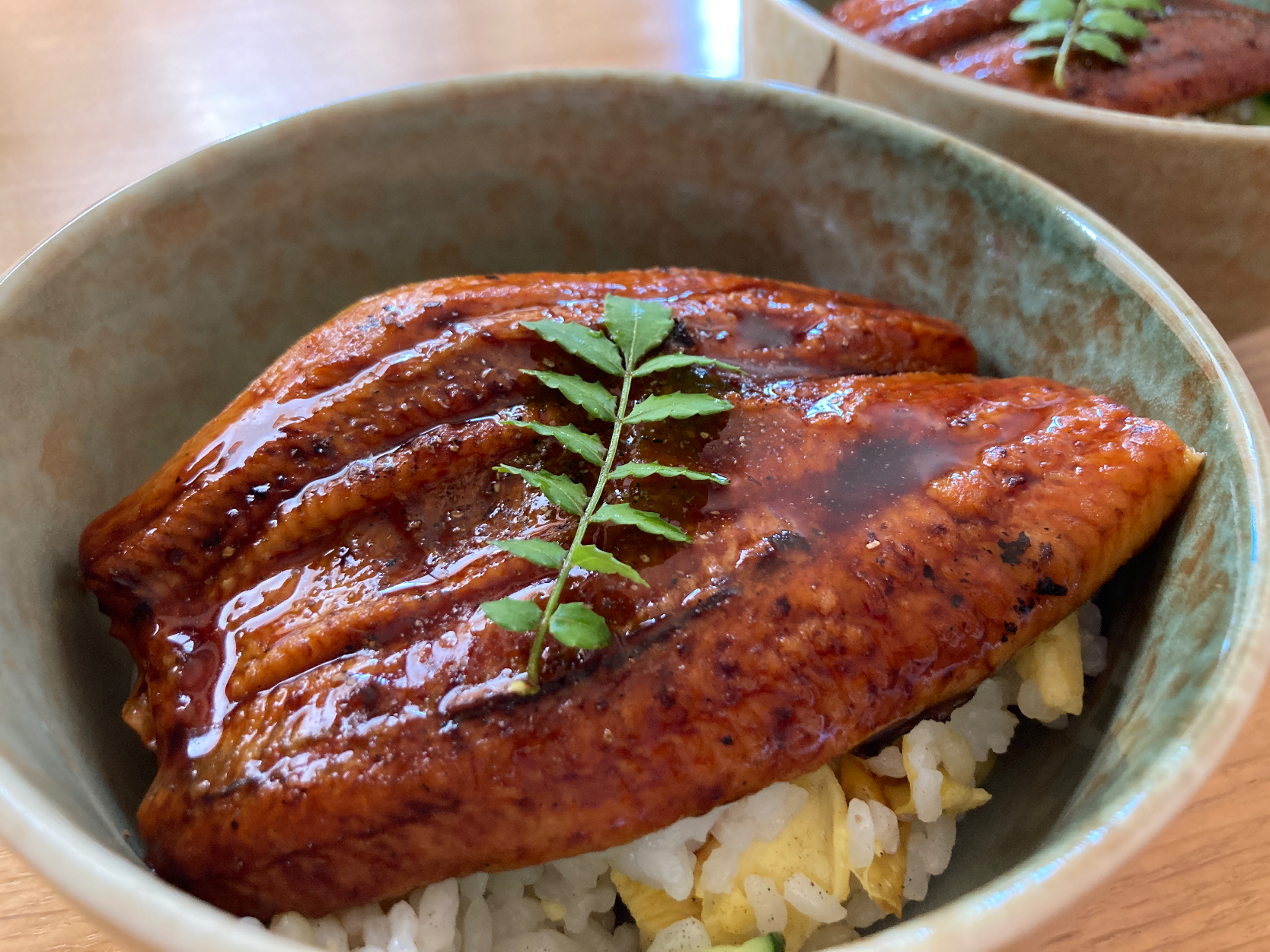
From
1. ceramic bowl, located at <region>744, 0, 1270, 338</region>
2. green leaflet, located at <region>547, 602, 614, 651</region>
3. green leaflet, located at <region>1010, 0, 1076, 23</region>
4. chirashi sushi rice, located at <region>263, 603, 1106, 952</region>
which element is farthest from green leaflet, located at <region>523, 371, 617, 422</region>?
green leaflet, located at <region>1010, 0, 1076, 23</region>

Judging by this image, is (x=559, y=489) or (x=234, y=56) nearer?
(x=559, y=489)

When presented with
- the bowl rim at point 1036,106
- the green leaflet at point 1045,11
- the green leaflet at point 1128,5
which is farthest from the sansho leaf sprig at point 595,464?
the green leaflet at point 1128,5

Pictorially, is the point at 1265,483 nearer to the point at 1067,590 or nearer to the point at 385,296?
the point at 1067,590

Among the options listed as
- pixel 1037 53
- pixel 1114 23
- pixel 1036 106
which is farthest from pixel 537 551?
pixel 1114 23

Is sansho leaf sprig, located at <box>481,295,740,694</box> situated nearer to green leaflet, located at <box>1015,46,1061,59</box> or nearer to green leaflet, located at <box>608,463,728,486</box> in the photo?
green leaflet, located at <box>608,463,728,486</box>

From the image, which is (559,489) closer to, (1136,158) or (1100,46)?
(1136,158)

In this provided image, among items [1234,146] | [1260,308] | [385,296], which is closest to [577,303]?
[385,296]

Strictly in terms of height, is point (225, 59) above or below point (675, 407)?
above
